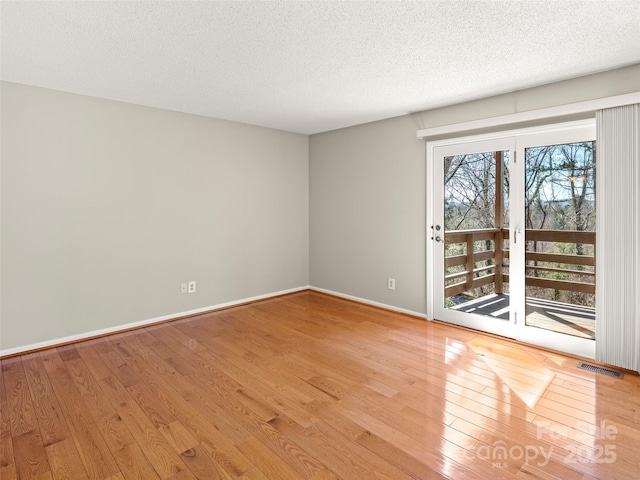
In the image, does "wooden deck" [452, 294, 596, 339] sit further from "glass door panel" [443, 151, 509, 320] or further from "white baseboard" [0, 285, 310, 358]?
"white baseboard" [0, 285, 310, 358]

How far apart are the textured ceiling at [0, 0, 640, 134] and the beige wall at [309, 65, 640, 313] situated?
534 mm

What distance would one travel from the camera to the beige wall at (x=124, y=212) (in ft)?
10.3

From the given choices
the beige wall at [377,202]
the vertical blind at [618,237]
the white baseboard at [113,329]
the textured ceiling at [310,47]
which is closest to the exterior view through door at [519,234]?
the vertical blind at [618,237]

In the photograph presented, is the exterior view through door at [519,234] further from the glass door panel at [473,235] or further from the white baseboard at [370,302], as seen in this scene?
the white baseboard at [370,302]

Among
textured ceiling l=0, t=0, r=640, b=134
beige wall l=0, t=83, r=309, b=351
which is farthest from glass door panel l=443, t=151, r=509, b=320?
beige wall l=0, t=83, r=309, b=351

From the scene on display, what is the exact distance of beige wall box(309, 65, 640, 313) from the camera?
13.0ft

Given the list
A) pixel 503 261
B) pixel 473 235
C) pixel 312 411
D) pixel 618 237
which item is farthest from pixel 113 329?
pixel 618 237

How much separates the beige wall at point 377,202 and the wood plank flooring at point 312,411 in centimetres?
107

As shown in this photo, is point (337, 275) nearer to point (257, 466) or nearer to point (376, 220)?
point (376, 220)

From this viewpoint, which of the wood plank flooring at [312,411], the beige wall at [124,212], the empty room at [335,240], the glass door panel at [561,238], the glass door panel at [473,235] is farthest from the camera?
the glass door panel at [473,235]

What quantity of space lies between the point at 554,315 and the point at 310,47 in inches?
118

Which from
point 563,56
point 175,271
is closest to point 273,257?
point 175,271

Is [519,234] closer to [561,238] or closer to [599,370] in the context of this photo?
[561,238]

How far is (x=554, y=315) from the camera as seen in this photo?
3.18 m
